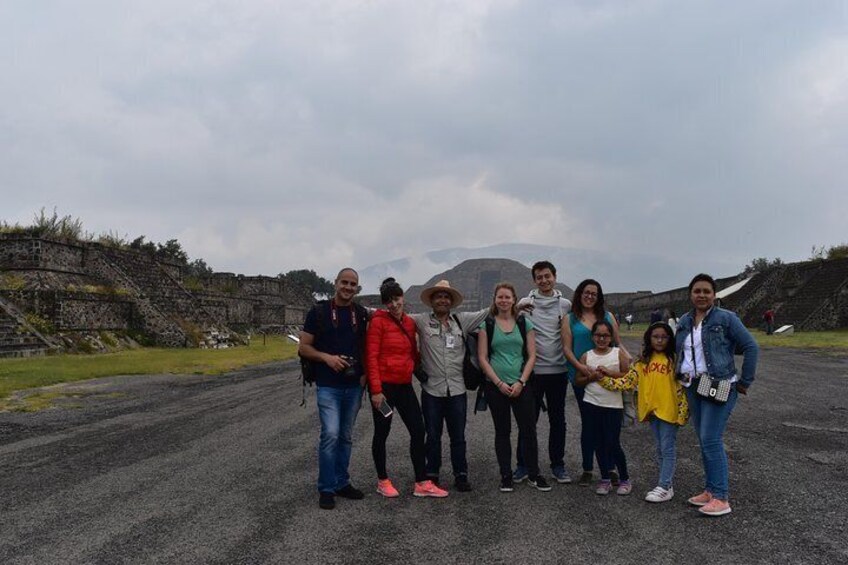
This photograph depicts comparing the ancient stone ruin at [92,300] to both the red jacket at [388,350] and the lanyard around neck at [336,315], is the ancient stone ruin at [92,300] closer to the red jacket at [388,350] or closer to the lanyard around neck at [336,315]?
the lanyard around neck at [336,315]

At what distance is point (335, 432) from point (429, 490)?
102 centimetres

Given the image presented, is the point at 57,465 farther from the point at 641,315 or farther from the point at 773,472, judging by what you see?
the point at 641,315

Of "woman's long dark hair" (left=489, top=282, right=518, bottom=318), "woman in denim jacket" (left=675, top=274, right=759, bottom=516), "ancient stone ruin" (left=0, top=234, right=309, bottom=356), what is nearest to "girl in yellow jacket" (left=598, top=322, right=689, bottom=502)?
"woman in denim jacket" (left=675, top=274, right=759, bottom=516)

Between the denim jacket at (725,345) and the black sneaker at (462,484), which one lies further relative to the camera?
the black sneaker at (462,484)

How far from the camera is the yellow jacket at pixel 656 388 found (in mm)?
5062

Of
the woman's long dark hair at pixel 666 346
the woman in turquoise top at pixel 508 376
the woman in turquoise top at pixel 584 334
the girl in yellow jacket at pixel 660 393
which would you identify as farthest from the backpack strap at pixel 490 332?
the woman's long dark hair at pixel 666 346

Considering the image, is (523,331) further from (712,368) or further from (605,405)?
(712,368)

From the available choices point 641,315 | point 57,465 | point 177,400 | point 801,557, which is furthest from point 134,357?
point 641,315

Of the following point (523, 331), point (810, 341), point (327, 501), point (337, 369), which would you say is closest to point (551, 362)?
point (523, 331)

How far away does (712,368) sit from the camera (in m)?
4.73

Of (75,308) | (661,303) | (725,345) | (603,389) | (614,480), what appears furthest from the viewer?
(661,303)

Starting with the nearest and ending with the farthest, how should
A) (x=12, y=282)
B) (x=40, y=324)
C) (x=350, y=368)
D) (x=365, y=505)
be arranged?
(x=365, y=505) → (x=350, y=368) → (x=40, y=324) → (x=12, y=282)

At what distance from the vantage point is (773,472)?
5836mm

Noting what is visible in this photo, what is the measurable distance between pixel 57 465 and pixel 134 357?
14.5 m
